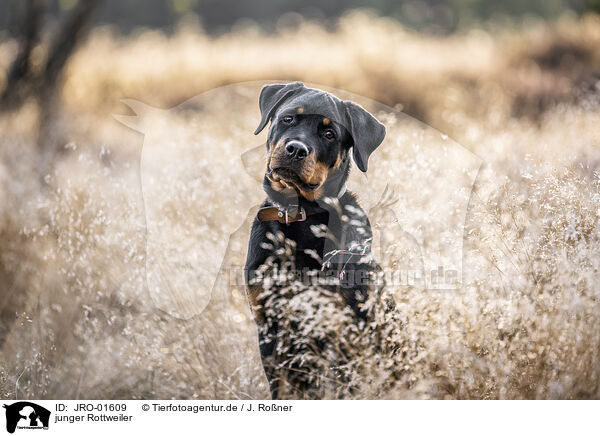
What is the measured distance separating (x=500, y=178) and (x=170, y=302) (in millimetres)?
1721

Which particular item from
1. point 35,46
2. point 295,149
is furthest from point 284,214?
point 35,46

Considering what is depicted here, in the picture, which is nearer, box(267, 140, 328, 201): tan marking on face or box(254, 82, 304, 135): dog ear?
box(267, 140, 328, 201): tan marking on face

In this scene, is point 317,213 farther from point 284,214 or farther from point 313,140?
point 313,140

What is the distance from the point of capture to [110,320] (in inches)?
102

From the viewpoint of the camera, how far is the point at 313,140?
2023mm

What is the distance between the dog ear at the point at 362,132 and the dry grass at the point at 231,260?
0.36 metres

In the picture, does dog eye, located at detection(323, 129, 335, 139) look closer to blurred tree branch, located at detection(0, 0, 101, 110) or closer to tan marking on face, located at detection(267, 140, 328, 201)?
tan marking on face, located at detection(267, 140, 328, 201)

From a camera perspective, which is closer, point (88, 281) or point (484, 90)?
point (88, 281)

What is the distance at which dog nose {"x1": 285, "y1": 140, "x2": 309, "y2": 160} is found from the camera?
1949 mm

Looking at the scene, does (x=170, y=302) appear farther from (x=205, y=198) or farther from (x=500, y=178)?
(x=500, y=178)

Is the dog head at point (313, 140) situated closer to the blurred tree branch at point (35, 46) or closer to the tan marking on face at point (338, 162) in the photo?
the tan marking on face at point (338, 162)
